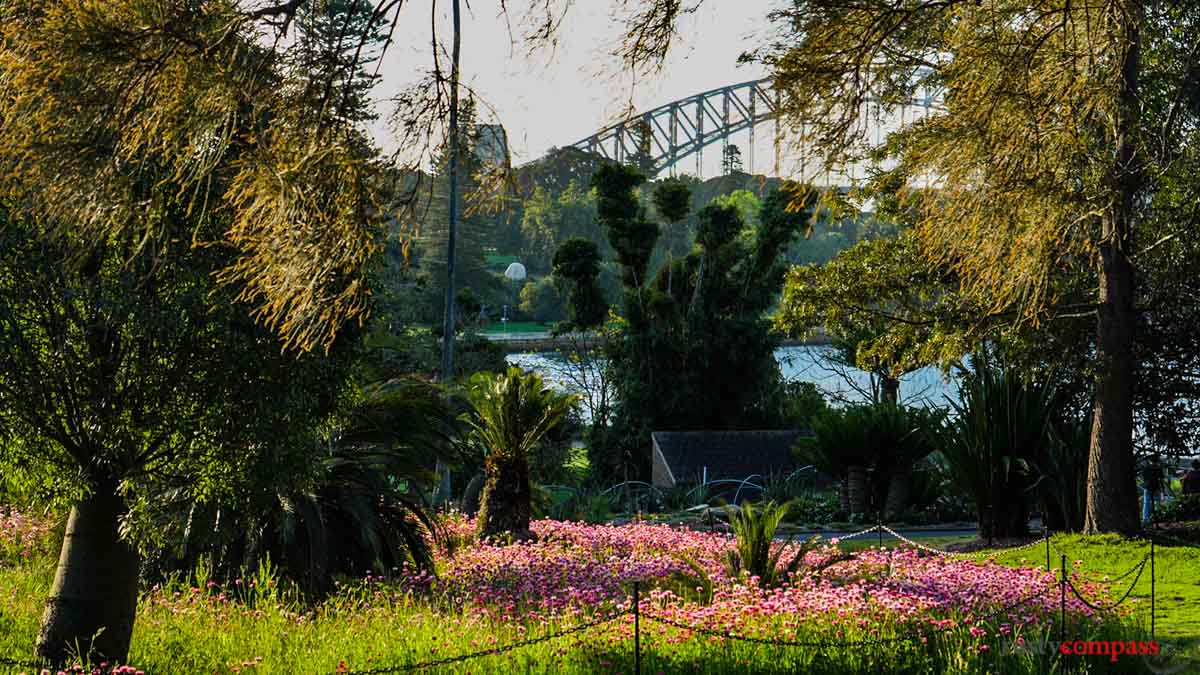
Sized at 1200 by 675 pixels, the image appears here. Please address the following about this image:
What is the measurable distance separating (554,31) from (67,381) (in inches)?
130

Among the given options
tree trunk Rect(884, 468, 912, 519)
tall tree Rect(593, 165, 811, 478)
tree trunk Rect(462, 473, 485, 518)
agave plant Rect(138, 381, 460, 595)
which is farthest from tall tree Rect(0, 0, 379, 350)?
tall tree Rect(593, 165, 811, 478)

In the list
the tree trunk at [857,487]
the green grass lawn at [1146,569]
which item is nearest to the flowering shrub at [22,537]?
the green grass lawn at [1146,569]

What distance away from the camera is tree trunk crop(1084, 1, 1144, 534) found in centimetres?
1355

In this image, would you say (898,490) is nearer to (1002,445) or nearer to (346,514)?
(1002,445)

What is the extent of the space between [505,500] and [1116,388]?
653cm

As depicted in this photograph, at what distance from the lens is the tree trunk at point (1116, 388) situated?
1355 centimetres

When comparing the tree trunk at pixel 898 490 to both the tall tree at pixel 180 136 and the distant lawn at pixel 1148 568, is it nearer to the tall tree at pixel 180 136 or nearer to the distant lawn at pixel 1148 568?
the distant lawn at pixel 1148 568

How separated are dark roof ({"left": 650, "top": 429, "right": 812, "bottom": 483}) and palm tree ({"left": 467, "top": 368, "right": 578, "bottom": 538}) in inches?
384

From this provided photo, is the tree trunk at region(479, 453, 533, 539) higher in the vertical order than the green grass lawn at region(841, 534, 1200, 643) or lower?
higher

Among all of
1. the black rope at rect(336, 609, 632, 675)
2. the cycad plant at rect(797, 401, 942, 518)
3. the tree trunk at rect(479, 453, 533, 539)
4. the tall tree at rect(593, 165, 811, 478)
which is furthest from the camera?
the tall tree at rect(593, 165, 811, 478)

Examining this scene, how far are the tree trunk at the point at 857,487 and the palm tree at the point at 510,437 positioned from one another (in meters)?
6.52

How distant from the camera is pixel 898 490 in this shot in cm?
1902

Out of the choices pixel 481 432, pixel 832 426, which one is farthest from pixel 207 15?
pixel 832 426

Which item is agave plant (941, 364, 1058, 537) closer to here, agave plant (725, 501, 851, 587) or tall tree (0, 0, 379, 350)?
agave plant (725, 501, 851, 587)
